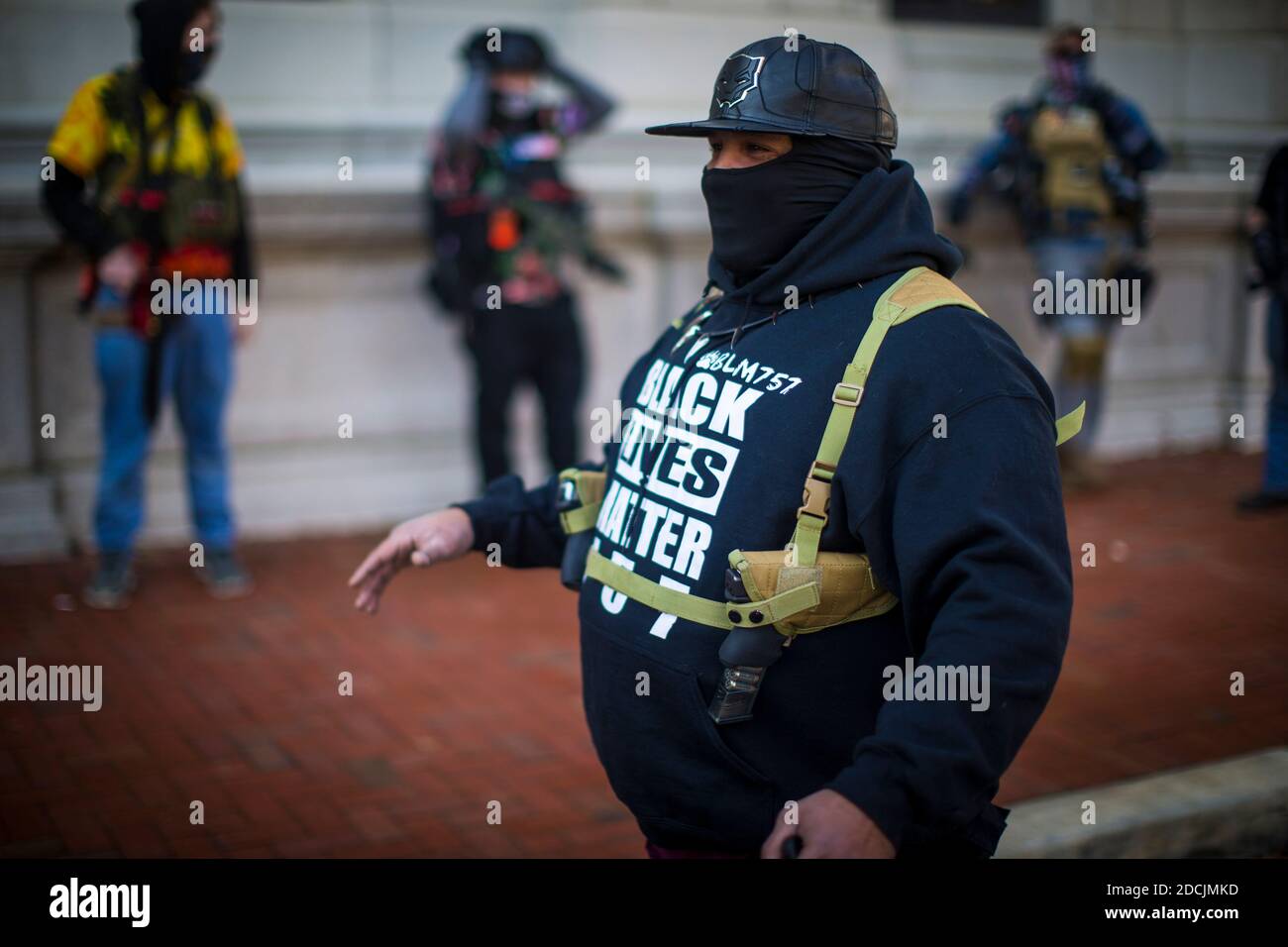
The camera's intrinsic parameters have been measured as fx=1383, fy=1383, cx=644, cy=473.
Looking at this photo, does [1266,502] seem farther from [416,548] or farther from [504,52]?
[416,548]

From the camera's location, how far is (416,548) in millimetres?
2580

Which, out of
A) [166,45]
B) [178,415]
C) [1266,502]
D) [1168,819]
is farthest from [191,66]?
[1266,502]

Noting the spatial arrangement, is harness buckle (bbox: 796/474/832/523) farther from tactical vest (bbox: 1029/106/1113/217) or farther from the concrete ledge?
tactical vest (bbox: 1029/106/1113/217)

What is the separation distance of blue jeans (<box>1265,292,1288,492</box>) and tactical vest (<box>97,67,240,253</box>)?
5240mm

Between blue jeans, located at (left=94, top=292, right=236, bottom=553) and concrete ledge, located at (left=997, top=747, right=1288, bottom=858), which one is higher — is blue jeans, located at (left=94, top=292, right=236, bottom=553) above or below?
above

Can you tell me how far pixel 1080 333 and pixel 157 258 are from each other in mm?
5034

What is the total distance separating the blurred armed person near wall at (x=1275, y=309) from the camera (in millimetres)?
6820

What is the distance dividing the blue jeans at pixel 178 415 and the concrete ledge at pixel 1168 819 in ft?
12.0

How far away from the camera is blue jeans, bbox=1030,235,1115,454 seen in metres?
7.80

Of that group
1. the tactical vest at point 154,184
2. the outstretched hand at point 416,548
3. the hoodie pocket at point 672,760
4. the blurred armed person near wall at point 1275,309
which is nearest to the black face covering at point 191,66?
the tactical vest at point 154,184
